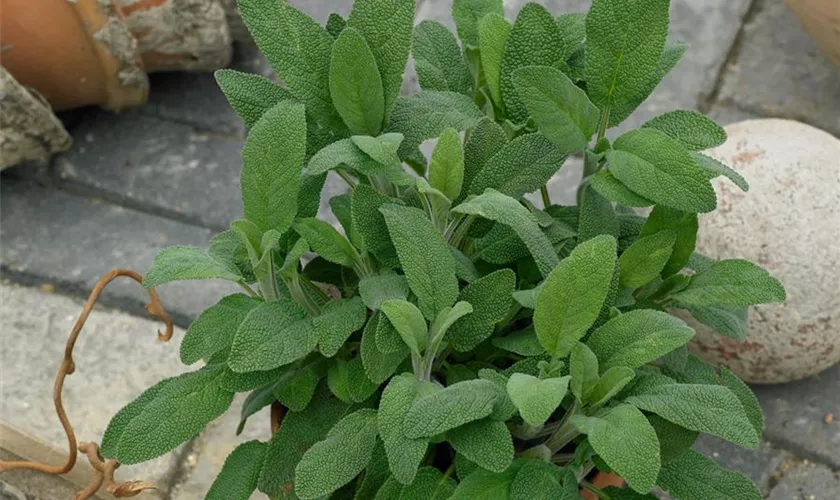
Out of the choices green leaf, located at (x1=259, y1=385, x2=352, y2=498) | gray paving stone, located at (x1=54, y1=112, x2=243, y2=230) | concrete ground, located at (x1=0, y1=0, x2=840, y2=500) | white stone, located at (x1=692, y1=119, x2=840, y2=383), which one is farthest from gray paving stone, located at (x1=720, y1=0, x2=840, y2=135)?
green leaf, located at (x1=259, y1=385, x2=352, y2=498)

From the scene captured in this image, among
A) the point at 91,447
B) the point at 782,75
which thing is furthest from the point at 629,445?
the point at 782,75

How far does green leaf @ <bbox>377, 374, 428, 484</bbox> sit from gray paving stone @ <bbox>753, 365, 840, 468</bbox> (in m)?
0.93

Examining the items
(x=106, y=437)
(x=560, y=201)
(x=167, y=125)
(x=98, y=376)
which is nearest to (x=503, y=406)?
(x=106, y=437)

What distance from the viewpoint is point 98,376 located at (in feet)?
5.69

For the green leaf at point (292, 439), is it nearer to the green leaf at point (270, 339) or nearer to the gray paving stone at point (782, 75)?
the green leaf at point (270, 339)

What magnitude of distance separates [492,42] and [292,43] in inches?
7.6

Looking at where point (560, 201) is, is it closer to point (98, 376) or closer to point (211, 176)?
point (211, 176)

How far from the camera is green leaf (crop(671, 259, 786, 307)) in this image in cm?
103

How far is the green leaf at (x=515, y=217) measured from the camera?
0.95 m

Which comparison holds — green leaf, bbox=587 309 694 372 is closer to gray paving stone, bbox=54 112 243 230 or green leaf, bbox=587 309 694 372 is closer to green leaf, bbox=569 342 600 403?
green leaf, bbox=569 342 600 403

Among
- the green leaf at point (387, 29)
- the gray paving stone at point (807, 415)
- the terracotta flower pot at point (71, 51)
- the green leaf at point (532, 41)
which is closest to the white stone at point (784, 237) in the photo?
the gray paving stone at point (807, 415)

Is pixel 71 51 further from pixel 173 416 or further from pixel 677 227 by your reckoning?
pixel 677 227

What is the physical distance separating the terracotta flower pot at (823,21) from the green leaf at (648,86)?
929 millimetres

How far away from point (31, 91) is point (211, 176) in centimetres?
34
